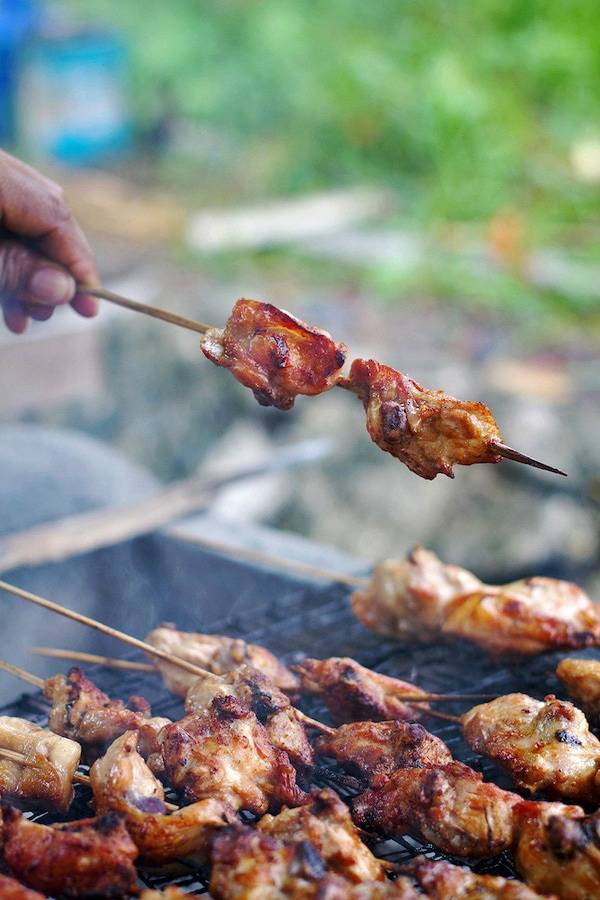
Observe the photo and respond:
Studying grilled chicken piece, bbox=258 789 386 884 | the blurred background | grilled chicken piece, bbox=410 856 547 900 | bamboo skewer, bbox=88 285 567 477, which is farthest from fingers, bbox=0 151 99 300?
the blurred background

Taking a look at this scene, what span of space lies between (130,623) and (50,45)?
37.3 ft

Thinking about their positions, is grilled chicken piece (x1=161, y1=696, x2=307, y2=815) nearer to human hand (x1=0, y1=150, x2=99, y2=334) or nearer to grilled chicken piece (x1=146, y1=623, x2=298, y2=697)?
grilled chicken piece (x1=146, y1=623, x2=298, y2=697)

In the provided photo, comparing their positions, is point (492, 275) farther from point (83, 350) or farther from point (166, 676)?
point (166, 676)

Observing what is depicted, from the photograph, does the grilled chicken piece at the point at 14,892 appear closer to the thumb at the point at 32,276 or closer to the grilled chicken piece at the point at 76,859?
the grilled chicken piece at the point at 76,859

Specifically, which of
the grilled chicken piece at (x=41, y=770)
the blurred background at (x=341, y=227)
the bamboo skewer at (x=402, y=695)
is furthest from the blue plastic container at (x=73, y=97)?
the grilled chicken piece at (x=41, y=770)

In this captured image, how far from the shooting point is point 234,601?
435 centimetres

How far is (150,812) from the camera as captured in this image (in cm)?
242

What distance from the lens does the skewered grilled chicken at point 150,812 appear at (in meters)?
2.37

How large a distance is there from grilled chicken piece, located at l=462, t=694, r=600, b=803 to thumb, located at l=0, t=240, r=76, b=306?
196 centimetres

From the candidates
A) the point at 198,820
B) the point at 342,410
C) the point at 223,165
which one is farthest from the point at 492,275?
the point at 198,820

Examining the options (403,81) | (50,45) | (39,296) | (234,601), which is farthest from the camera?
(50,45)

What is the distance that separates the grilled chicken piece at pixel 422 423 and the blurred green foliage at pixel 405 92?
337 inches

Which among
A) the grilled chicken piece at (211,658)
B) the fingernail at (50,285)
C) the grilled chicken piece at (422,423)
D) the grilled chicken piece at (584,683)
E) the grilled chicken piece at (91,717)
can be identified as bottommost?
the grilled chicken piece at (91,717)

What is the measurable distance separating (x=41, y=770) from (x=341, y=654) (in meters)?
1.31
